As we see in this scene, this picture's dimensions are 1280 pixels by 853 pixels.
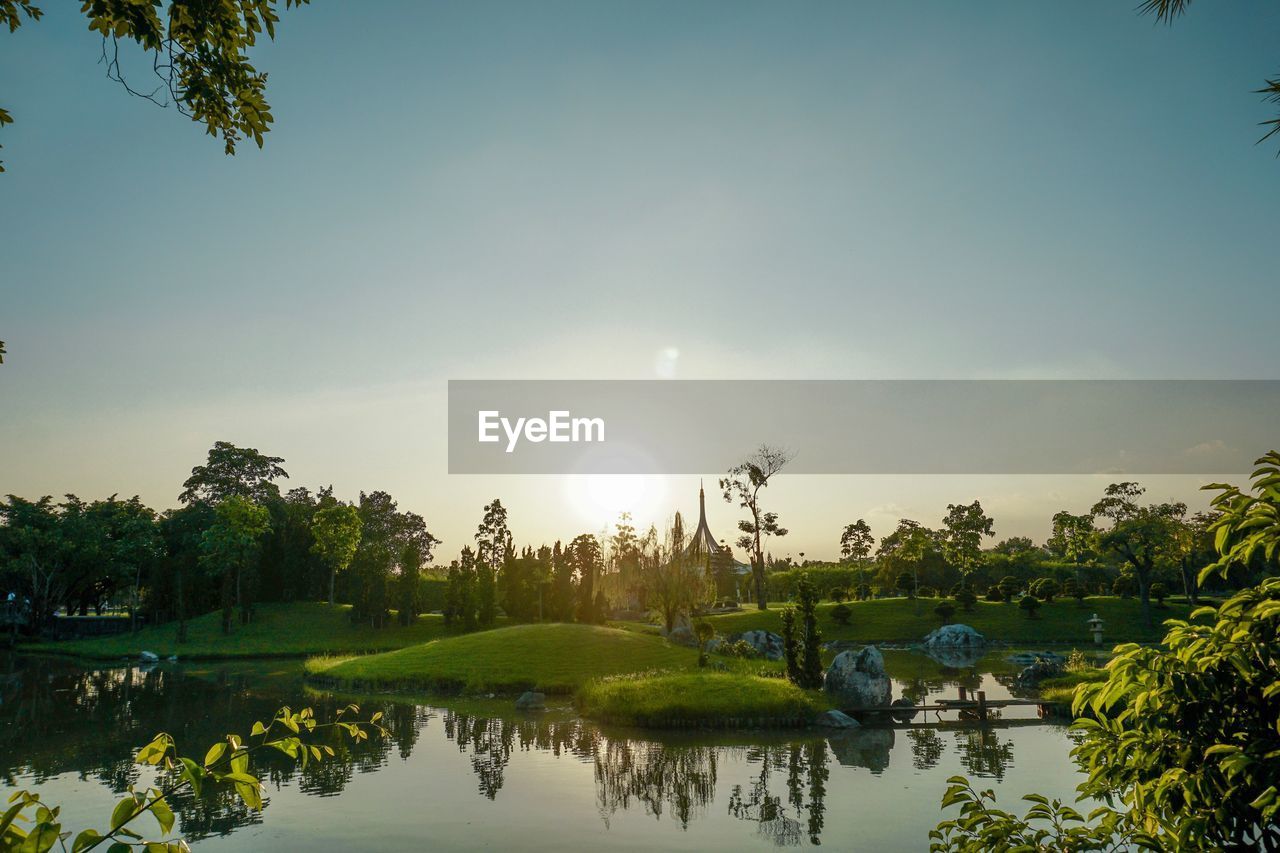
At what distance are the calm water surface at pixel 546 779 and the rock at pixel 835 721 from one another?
3.18 ft

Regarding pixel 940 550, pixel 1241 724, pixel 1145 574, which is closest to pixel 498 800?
pixel 1241 724

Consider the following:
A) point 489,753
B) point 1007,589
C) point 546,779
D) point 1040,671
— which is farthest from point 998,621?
point 546,779

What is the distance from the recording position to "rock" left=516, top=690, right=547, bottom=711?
32656 millimetres

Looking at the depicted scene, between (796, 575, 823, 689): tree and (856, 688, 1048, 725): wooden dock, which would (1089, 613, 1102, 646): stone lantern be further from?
(796, 575, 823, 689): tree

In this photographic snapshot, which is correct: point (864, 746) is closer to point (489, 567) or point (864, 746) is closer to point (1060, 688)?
point (1060, 688)

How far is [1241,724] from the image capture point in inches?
157

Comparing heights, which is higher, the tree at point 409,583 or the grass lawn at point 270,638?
the tree at point 409,583

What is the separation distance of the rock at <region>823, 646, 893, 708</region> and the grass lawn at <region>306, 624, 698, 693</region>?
769cm

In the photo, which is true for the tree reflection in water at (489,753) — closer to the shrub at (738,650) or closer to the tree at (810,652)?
the tree at (810,652)

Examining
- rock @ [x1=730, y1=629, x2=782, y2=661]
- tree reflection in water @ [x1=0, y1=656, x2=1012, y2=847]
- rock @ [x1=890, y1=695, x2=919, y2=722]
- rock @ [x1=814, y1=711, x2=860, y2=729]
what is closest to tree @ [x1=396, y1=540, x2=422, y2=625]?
tree reflection in water @ [x1=0, y1=656, x2=1012, y2=847]

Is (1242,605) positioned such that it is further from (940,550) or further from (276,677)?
(940,550)

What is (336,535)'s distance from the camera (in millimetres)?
70000

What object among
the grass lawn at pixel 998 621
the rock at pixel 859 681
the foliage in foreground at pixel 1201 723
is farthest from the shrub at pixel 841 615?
the foliage in foreground at pixel 1201 723

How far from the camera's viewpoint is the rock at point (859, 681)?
98.9 ft
